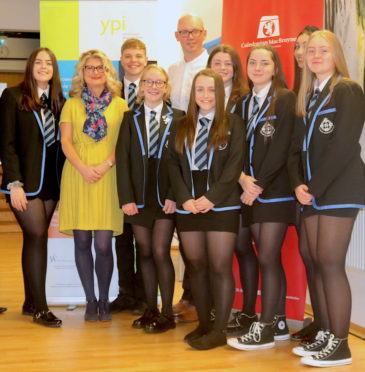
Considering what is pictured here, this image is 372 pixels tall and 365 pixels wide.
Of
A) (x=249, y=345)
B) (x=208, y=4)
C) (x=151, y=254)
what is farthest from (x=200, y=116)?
(x=208, y=4)

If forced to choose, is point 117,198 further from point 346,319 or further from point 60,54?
point 346,319

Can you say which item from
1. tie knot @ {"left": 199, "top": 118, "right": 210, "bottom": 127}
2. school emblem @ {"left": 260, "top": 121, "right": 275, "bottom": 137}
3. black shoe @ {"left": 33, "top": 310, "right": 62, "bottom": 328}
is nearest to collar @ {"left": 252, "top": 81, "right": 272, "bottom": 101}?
school emblem @ {"left": 260, "top": 121, "right": 275, "bottom": 137}

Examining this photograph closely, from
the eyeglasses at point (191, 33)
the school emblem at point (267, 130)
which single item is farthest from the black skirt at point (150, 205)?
the eyeglasses at point (191, 33)

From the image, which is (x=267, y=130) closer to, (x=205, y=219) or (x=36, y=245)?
(x=205, y=219)

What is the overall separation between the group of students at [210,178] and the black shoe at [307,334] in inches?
0.5

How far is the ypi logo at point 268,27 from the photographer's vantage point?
4.38 meters

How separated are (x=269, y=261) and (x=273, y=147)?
2.03 feet

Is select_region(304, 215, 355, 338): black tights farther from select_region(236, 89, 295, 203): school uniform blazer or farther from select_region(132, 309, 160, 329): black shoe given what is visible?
select_region(132, 309, 160, 329): black shoe

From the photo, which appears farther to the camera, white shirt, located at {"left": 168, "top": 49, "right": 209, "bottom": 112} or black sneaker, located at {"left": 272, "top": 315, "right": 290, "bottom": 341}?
white shirt, located at {"left": 168, "top": 49, "right": 209, "bottom": 112}

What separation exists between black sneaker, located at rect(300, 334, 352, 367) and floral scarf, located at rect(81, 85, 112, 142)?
6.11ft

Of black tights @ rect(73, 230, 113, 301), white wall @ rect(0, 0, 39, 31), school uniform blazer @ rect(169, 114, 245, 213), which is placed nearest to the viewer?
school uniform blazer @ rect(169, 114, 245, 213)

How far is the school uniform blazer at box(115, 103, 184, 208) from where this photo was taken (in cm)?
408

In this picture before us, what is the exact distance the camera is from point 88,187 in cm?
430

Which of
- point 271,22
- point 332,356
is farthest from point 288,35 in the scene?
point 332,356
